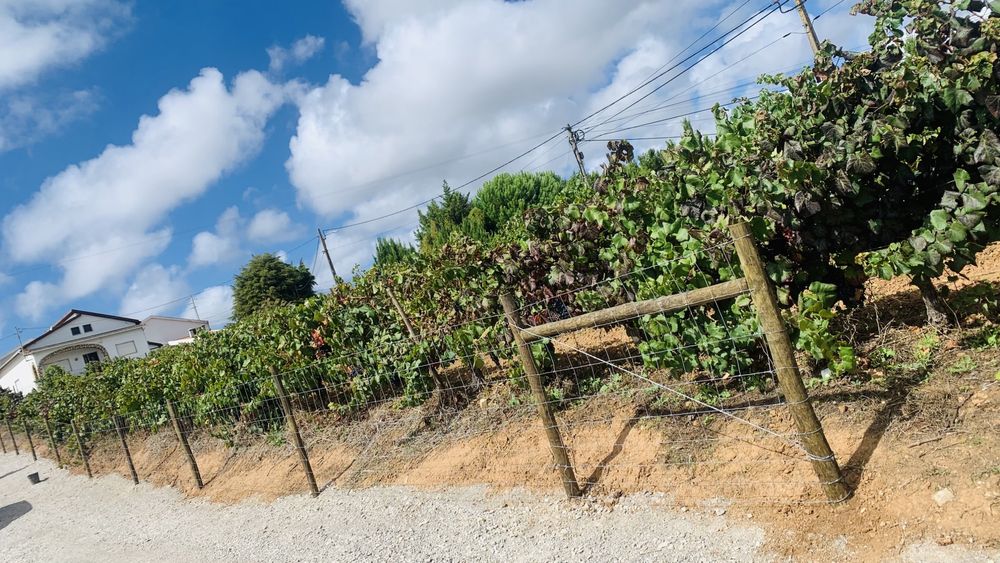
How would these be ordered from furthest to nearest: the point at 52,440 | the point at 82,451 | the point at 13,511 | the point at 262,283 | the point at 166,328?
the point at 166,328, the point at 262,283, the point at 52,440, the point at 82,451, the point at 13,511

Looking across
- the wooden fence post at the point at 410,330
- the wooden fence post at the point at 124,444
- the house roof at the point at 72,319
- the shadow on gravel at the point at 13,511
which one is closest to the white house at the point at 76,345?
the house roof at the point at 72,319

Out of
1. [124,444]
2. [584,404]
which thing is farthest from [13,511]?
[584,404]

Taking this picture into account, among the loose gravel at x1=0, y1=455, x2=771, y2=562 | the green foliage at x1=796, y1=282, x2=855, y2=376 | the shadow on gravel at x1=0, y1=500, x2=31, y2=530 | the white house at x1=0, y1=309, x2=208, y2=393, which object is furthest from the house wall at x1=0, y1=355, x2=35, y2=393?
the green foliage at x1=796, y1=282, x2=855, y2=376

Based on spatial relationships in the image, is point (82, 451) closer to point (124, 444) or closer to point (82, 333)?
point (124, 444)

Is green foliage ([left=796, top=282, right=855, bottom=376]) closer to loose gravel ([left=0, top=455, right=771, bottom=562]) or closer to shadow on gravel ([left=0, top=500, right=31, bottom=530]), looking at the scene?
loose gravel ([left=0, top=455, right=771, bottom=562])

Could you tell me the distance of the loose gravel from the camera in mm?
3576

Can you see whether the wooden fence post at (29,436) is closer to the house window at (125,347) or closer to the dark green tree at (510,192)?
the dark green tree at (510,192)

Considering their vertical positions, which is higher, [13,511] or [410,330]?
[410,330]

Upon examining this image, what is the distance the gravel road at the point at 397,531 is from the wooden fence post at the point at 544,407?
0.15 metres

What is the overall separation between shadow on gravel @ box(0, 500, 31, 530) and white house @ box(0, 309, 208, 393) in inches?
1448

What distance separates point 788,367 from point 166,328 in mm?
68840

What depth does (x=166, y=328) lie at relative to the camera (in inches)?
2469

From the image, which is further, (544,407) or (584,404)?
(584,404)

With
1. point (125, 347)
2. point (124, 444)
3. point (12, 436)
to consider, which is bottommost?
point (124, 444)
